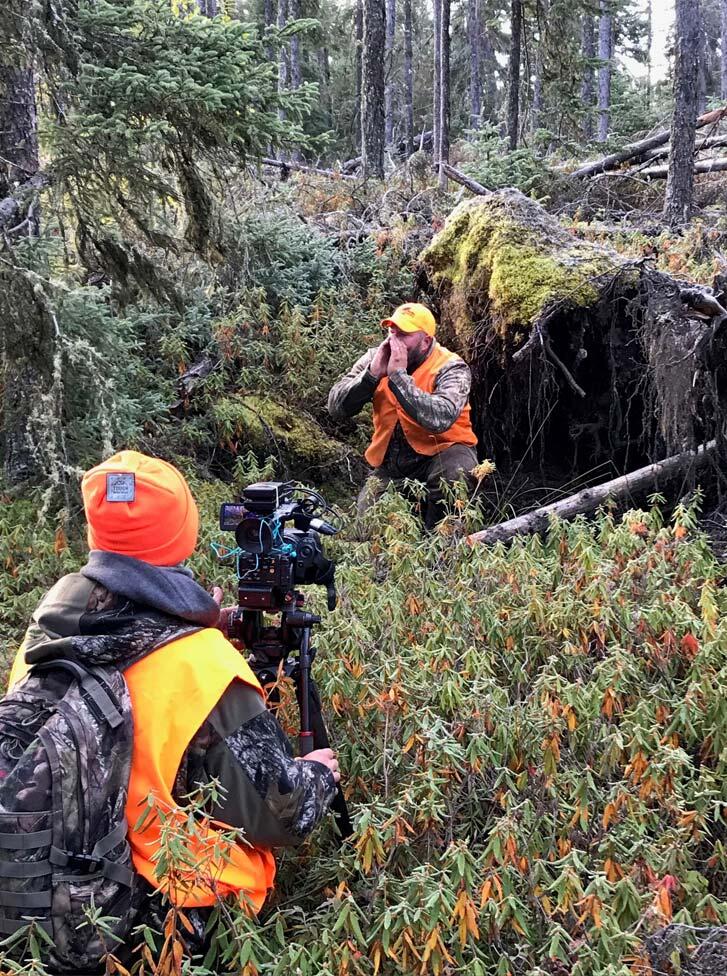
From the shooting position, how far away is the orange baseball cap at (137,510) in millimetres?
2818

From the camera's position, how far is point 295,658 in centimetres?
378

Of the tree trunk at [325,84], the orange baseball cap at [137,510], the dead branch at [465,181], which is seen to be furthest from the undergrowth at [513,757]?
the tree trunk at [325,84]

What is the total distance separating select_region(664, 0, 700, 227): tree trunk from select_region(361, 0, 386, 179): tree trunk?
14.9ft

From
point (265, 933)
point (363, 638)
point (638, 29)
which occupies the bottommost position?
point (265, 933)

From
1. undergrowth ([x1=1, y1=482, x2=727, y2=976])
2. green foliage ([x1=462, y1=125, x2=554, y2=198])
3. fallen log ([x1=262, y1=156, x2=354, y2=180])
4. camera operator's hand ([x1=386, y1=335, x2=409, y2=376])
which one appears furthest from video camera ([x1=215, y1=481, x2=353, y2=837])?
fallen log ([x1=262, y1=156, x2=354, y2=180])

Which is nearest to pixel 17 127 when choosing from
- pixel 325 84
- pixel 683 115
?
pixel 683 115

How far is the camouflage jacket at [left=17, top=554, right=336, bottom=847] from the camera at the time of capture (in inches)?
109

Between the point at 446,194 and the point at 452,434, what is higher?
the point at 446,194

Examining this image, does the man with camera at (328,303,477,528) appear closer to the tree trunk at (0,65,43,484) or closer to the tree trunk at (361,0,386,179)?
the tree trunk at (0,65,43,484)

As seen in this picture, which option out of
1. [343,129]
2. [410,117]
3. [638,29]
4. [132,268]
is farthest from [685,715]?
Result: [638,29]

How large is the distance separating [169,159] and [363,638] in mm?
3688

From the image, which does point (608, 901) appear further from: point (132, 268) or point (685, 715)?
point (132, 268)

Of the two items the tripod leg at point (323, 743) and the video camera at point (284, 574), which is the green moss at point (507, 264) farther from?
the tripod leg at point (323, 743)

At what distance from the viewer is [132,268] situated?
22.5 ft
